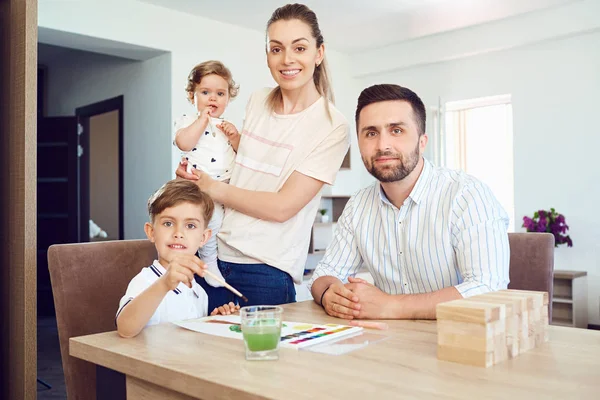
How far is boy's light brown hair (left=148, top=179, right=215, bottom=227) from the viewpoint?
1590 mm

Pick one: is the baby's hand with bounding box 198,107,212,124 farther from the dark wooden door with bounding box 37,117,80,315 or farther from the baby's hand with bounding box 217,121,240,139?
the dark wooden door with bounding box 37,117,80,315

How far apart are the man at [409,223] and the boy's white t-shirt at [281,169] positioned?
0.31ft

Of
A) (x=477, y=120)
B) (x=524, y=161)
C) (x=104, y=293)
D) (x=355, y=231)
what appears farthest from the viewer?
(x=477, y=120)

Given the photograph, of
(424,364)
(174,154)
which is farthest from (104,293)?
(174,154)

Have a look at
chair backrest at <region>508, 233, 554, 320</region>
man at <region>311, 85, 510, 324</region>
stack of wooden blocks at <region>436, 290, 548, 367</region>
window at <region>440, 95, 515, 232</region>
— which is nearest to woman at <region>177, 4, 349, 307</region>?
man at <region>311, 85, 510, 324</region>

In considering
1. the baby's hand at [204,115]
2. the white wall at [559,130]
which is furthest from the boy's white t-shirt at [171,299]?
the white wall at [559,130]

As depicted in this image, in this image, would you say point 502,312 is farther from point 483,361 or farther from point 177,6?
point 177,6

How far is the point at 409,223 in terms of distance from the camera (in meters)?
1.68

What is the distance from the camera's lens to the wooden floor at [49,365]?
3.47 m

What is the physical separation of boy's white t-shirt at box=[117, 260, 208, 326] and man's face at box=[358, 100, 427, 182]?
619mm

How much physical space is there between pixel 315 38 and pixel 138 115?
168 inches

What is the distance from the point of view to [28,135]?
171 centimetres

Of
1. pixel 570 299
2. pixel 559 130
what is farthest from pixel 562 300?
pixel 559 130

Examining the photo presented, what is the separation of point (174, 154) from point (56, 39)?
140 cm
